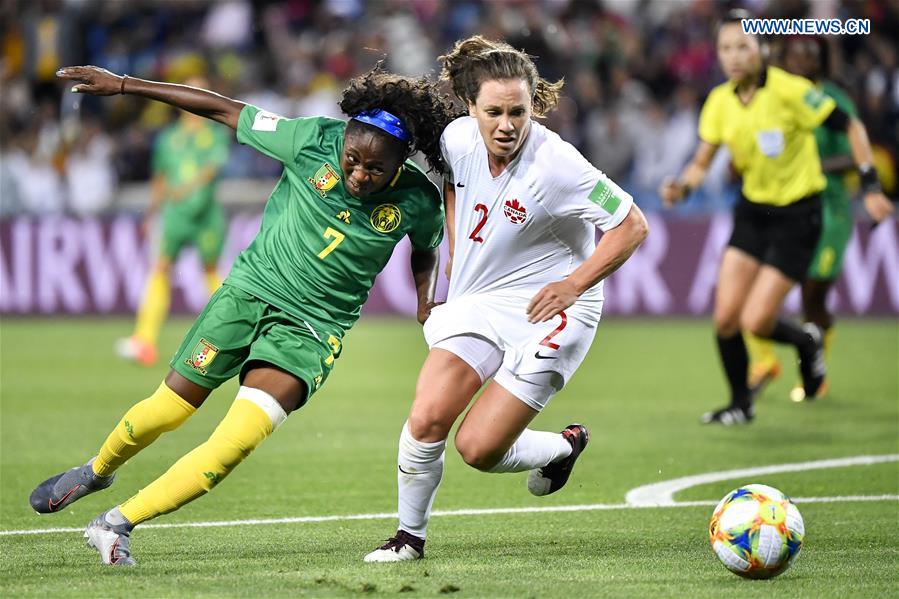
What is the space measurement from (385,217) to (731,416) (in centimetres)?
513

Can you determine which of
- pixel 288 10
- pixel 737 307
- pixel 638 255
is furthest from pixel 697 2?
pixel 737 307

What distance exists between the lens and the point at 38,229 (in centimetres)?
1891

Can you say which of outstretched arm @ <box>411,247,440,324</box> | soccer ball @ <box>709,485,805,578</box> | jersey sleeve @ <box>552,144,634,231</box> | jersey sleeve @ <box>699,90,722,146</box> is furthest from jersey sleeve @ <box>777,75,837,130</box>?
soccer ball @ <box>709,485,805,578</box>

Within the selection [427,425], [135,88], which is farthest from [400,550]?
[135,88]

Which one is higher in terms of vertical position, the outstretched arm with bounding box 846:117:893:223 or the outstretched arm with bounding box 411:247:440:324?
the outstretched arm with bounding box 411:247:440:324

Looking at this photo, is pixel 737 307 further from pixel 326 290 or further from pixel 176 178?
pixel 176 178

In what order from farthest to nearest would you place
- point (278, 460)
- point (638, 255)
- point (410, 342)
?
point (638, 255) → point (410, 342) → point (278, 460)

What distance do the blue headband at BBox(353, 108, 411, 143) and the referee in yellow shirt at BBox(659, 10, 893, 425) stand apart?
456 cm

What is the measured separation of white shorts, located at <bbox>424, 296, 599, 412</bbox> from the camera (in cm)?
612

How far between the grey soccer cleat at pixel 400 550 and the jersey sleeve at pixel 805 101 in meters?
5.59

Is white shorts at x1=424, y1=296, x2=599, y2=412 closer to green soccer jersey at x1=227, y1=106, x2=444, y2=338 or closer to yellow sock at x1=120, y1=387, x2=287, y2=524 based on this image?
green soccer jersey at x1=227, y1=106, x2=444, y2=338

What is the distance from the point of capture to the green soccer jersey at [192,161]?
14.5 m

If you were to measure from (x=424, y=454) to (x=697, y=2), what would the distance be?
15989 millimetres

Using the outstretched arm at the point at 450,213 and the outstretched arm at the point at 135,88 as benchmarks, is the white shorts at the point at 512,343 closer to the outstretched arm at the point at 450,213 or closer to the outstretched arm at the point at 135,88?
the outstretched arm at the point at 450,213
